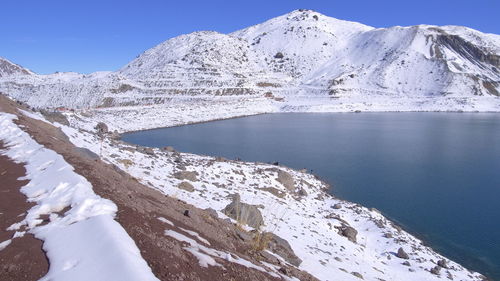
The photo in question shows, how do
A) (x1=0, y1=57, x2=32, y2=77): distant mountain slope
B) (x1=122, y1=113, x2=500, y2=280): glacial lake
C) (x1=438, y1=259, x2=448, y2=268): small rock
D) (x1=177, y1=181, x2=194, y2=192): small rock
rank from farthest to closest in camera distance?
(x1=0, y1=57, x2=32, y2=77): distant mountain slope < (x1=122, y1=113, x2=500, y2=280): glacial lake < (x1=177, y1=181, x2=194, y2=192): small rock < (x1=438, y1=259, x2=448, y2=268): small rock

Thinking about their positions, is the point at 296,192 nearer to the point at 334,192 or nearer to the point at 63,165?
the point at 334,192

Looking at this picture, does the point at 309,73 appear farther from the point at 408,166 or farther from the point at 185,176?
the point at 185,176

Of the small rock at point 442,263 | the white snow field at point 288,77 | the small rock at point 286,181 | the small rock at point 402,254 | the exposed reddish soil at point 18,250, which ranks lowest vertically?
the small rock at point 442,263

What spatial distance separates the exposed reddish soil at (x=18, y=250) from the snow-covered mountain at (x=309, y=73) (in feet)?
244

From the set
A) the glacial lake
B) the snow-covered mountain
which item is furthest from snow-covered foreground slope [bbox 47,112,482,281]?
the snow-covered mountain

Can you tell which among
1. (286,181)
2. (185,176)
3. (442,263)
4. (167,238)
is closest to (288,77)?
(286,181)

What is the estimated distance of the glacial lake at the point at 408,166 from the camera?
16.3m

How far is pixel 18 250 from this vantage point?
4078mm

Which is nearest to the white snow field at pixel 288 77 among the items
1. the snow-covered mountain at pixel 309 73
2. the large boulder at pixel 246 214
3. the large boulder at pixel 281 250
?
the snow-covered mountain at pixel 309 73

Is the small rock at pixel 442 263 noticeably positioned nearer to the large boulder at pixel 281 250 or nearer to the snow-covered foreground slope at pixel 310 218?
the snow-covered foreground slope at pixel 310 218

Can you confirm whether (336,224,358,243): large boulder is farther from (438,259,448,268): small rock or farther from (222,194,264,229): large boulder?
(222,194,264,229): large boulder

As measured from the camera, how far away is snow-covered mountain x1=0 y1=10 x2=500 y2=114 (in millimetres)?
86312

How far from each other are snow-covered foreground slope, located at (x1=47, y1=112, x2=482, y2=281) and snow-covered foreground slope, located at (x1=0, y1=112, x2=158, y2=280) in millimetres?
4183

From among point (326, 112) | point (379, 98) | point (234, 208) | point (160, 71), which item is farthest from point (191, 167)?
point (160, 71)
